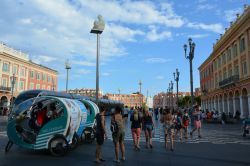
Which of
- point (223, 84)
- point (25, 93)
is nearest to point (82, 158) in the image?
point (25, 93)

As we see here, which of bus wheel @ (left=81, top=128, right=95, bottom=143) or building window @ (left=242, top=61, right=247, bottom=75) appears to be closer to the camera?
bus wheel @ (left=81, top=128, right=95, bottom=143)

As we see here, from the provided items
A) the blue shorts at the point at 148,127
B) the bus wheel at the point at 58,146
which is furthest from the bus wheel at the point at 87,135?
the blue shorts at the point at 148,127

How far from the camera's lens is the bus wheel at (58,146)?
9.37m

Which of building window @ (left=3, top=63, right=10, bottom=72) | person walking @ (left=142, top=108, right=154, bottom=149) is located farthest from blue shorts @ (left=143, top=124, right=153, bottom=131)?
building window @ (left=3, top=63, right=10, bottom=72)

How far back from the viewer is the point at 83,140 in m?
12.6

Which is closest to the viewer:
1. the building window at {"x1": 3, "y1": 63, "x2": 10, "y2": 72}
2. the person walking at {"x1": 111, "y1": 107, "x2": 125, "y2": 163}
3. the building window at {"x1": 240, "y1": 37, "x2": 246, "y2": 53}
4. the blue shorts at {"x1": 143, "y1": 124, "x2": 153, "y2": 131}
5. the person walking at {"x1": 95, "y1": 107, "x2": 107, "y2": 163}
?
the person walking at {"x1": 95, "y1": 107, "x2": 107, "y2": 163}

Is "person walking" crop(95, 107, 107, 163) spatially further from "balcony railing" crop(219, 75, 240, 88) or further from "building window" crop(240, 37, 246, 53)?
"balcony railing" crop(219, 75, 240, 88)

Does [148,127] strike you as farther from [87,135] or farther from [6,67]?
[6,67]

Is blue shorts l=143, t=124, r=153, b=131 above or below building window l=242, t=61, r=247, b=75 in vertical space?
below

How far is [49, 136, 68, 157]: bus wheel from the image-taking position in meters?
9.37

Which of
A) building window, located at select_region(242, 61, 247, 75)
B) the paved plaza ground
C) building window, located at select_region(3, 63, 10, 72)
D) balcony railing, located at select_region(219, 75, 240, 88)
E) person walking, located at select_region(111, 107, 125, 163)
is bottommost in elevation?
the paved plaza ground

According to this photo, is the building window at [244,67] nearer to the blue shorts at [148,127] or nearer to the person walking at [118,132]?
the blue shorts at [148,127]

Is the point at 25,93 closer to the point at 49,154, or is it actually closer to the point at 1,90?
the point at 49,154

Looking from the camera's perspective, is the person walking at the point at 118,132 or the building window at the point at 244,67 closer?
the person walking at the point at 118,132
